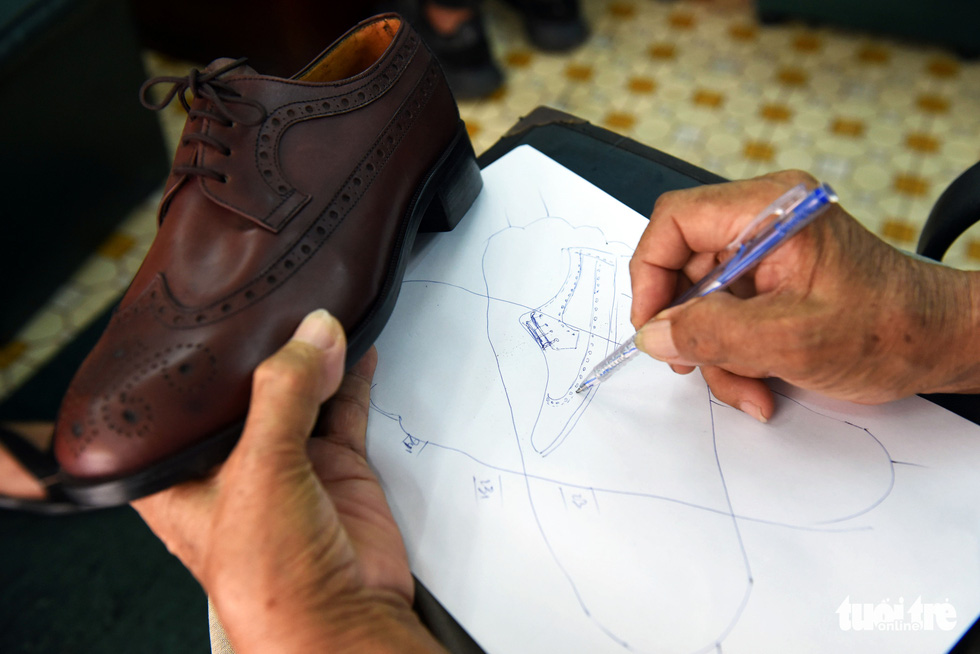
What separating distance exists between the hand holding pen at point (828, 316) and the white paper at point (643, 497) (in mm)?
A: 82

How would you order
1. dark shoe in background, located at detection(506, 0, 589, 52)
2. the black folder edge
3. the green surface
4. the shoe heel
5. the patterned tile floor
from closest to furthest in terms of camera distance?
the shoe heel, the black folder edge, the green surface, the patterned tile floor, dark shoe in background, located at detection(506, 0, 589, 52)

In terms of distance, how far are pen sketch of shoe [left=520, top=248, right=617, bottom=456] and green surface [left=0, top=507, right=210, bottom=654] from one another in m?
0.87

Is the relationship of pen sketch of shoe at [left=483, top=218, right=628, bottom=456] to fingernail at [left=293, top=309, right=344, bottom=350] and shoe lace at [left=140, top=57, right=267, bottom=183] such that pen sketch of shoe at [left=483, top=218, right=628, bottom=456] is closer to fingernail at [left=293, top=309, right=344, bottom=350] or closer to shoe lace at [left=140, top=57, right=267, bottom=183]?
fingernail at [left=293, top=309, right=344, bottom=350]

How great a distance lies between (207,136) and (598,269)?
49 cm

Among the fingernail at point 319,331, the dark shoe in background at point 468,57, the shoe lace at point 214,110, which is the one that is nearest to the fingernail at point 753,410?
the fingernail at point 319,331

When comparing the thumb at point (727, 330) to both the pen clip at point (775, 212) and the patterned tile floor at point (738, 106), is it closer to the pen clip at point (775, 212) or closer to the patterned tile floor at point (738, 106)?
the pen clip at point (775, 212)

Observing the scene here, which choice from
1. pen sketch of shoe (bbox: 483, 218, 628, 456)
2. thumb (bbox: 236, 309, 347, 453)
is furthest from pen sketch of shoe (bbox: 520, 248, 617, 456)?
thumb (bbox: 236, 309, 347, 453)

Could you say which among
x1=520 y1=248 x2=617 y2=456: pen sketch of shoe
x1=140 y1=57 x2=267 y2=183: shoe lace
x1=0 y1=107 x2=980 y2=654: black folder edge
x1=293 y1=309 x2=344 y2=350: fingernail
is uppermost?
x1=140 y1=57 x2=267 y2=183: shoe lace

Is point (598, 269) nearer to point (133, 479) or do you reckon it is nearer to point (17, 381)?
point (133, 479)

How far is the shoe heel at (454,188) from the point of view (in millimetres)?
866

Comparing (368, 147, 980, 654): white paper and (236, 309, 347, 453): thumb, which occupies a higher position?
(236, 309, 347, 453): thumb

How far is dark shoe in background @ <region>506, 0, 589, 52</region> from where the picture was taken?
6.97 feet

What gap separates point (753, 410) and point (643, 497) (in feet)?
0.52

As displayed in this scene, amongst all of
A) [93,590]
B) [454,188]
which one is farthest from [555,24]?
[93,590]
